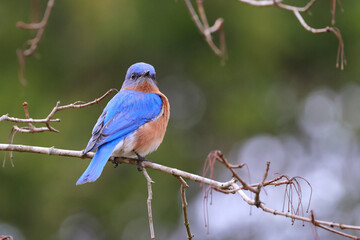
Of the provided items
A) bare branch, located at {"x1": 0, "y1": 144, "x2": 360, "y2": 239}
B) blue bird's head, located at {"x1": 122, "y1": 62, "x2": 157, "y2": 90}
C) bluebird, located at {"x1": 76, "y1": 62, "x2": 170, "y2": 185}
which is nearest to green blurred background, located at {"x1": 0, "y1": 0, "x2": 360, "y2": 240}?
blue bird's head, located at {"x1": 122, "y1": 62, "x2": 157, "y2": 90}

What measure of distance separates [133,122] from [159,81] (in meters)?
5.12

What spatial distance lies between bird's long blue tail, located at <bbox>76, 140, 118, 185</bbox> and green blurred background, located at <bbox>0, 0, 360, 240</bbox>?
451 cm

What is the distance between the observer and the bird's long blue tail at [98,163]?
5.14m

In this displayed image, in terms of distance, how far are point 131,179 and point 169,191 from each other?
2.24 feet

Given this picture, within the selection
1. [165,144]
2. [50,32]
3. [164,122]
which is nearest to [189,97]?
[165,144]

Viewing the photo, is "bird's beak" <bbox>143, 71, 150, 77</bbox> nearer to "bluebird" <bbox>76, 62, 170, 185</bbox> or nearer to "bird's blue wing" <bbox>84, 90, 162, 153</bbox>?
"bluebird" <bbox>76, 62, 170, 185</bbox>

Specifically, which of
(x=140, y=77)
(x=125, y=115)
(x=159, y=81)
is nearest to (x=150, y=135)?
(x=125, y=115)

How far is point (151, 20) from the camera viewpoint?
10562mm

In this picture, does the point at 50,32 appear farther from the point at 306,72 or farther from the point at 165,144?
the point at 306,72

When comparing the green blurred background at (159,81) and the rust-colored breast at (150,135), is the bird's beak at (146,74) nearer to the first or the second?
the rust-colored breast at (150,135)

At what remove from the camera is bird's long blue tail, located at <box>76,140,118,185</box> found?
202 inches

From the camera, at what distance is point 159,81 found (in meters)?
11.2

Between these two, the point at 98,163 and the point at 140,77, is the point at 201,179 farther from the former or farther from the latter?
the point at 140,77

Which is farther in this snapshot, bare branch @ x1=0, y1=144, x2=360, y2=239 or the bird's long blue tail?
the bird's long blue tail
